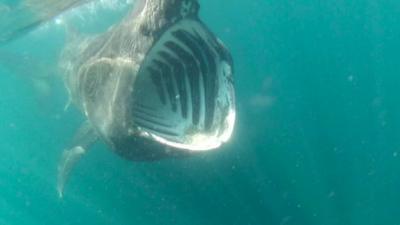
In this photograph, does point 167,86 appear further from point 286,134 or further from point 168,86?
point 286,134

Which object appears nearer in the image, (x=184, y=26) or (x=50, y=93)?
(x=184, y=26)

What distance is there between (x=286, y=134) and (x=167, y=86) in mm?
12980

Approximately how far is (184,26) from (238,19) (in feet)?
57.8

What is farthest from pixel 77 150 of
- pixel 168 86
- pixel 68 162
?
pixel 168 86

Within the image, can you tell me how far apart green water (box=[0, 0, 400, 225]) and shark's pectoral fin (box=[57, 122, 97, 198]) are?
475 cm

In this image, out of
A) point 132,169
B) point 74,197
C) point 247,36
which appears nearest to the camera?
point 132,169

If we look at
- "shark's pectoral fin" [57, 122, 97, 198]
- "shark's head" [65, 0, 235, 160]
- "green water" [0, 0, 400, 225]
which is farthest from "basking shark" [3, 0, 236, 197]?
"green water" [0, 0, 400, 225]

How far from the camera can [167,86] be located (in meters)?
4.44

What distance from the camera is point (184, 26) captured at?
3.86 metres

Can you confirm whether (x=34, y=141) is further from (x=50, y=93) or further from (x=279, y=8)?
(x=279, y=8)

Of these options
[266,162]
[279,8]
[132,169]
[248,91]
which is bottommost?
[132,169]

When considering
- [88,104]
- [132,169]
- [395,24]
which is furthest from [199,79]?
[395,24]

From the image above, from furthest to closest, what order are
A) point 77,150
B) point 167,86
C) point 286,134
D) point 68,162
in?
point 286,134
point 68,162
point 77,150
point 167,86

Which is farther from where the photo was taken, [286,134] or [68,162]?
[286,134]
